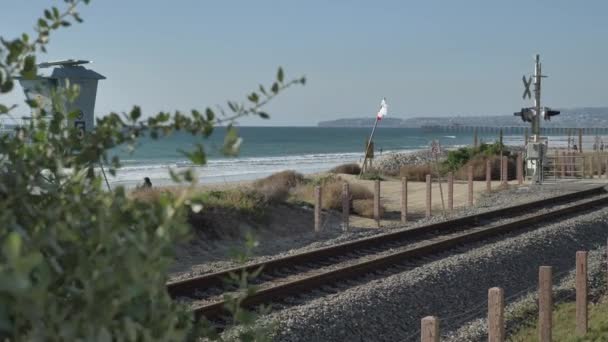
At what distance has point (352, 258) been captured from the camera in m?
16.1

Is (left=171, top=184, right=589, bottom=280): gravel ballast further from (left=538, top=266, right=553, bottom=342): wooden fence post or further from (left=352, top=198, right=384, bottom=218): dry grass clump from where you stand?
(left=538, top=266, right=553, bottom=342): wooden fence post

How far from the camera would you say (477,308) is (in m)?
12.3

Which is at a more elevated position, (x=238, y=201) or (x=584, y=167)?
(x=238, y=201)

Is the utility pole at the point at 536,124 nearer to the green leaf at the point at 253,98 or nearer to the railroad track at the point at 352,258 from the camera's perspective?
the railroad track at the point at 352,258

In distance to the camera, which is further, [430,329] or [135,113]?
[430,329]

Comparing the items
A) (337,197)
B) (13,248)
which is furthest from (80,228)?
(337,197)

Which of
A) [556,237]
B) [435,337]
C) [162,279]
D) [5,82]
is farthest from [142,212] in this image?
[556,237]

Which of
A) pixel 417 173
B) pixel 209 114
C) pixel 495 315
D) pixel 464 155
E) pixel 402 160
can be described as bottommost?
pixel 402 160

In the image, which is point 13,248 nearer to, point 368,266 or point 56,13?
point 56,13

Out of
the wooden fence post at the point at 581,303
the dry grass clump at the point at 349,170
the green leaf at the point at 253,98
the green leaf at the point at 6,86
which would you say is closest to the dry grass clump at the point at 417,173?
the dry grass clump at the point at 349,170

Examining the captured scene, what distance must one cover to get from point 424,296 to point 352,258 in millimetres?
3767

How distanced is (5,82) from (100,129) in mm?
341

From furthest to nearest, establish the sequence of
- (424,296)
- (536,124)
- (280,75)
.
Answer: (536,124) < (424,296) < (280,75)

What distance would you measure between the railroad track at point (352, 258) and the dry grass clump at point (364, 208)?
12.7 ft
